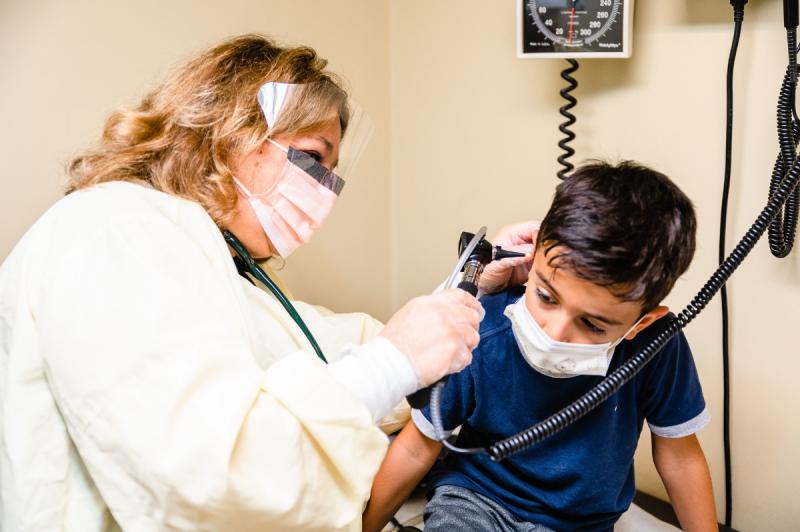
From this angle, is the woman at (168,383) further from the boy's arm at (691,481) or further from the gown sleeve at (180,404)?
the boy's arm at (691,481)

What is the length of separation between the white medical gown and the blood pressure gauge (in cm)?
86

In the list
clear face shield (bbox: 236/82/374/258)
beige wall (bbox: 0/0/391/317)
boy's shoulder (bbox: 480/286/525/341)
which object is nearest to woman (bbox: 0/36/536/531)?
clear face shield (bbox: 236/82/374/258)

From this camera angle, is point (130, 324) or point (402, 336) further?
point (402, 336)

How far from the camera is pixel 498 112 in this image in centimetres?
176

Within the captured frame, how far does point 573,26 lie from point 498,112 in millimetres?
371

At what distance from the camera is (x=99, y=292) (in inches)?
34.2

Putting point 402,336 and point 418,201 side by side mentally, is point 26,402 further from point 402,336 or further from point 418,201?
point 418,201

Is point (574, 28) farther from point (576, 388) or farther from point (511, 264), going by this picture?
point (576, 388)

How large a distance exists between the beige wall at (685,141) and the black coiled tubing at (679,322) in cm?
10

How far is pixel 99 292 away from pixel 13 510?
34 centimetres

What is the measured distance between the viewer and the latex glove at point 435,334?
0.97 meters

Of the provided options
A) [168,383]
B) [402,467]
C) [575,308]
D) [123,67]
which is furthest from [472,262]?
[123,67]

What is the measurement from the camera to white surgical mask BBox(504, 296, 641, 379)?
1.08 m

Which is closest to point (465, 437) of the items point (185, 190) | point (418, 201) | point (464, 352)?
point (464, 352)
